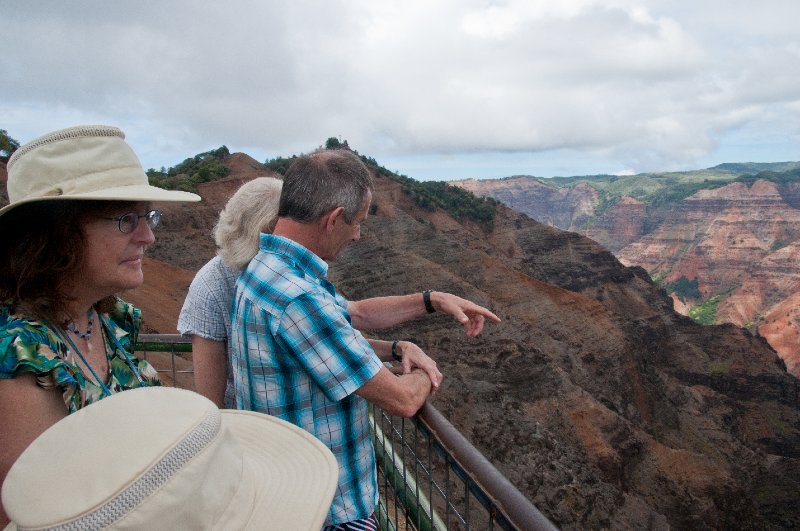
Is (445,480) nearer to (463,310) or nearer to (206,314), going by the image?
(463,310)

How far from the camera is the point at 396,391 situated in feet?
7.66

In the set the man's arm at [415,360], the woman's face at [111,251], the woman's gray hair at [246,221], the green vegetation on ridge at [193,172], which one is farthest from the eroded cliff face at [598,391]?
the woman's face at [111,251]

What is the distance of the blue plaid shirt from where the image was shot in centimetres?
216

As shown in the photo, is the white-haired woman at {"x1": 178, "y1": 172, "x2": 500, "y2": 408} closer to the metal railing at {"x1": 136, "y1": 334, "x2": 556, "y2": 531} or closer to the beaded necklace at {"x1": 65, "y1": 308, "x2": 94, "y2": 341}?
the metal railing at {"x1": 136, "y1": 334, "x2": 556, "y2": 531}

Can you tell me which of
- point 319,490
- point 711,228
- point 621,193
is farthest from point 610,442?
point 621,193

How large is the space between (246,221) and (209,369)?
0.79 metres

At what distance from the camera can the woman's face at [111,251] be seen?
1.93 meters

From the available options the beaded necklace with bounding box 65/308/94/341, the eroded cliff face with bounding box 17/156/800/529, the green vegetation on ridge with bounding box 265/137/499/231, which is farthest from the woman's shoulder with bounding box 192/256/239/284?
the green vegetation on ridge with bounding box 265/137/499/231

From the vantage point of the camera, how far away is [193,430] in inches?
52.6

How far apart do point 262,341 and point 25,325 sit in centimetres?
77

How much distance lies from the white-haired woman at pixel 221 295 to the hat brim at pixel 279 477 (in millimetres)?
1105

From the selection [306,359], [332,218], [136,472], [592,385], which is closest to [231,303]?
[332,218]

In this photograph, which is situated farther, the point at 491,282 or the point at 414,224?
the point at 414,224

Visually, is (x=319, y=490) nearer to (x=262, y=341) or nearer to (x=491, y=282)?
(x=262, y=341)
